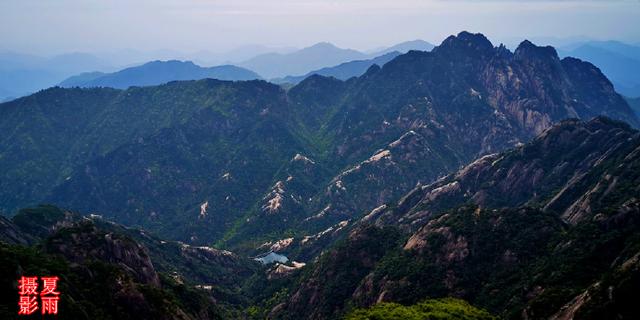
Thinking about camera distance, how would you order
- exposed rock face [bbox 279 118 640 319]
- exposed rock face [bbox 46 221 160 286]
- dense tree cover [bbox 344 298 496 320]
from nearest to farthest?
exposed rock face [bbox 279 118 640 319] → dense tree cover [bbox 344 298 496 320] → exposed rock face [bbox 46 221 160 286]

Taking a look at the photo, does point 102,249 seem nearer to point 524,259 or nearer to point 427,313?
point 427,313

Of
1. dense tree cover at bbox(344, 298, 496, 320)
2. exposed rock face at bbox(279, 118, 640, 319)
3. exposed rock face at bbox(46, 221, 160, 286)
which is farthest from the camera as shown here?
exposed rock face at bbox(46, 221, 160, 286)

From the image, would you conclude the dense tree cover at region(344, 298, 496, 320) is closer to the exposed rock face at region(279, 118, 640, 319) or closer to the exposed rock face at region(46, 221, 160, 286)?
the exposed rock face at region(279, 118, 640, 319)

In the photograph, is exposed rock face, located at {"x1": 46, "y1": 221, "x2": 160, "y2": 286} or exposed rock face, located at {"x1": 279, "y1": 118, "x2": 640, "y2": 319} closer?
exposed rock face, located at {"x1": 279, "y1": 118, "x2": 640, "y2": 319}

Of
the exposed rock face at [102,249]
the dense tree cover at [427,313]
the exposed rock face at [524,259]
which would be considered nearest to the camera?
the exposed rock face at [524,259]

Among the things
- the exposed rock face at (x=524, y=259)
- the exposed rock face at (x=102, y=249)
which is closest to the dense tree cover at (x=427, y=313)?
the exposed rock face at (x=524, y=259)

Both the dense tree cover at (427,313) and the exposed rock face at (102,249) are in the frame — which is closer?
the dense tree cover at (427,313)

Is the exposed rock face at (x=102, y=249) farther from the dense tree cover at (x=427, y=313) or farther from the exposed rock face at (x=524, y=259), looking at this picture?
the dense tree cover at (x=427, y=313)

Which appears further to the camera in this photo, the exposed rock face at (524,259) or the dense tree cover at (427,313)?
the dense tree cover at (427,313)

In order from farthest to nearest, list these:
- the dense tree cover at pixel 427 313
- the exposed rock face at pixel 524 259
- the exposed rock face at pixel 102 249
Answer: the exposed rock face at pixel 102 249 → the dense tree cover at pixel 427 313 → the exposed rock face at pixel 524 259

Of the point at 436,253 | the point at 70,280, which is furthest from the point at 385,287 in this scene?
the point at 70,280

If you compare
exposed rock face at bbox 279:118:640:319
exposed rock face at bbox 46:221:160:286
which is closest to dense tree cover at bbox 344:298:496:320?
exposed rock face at bbox 279:118:640:319
